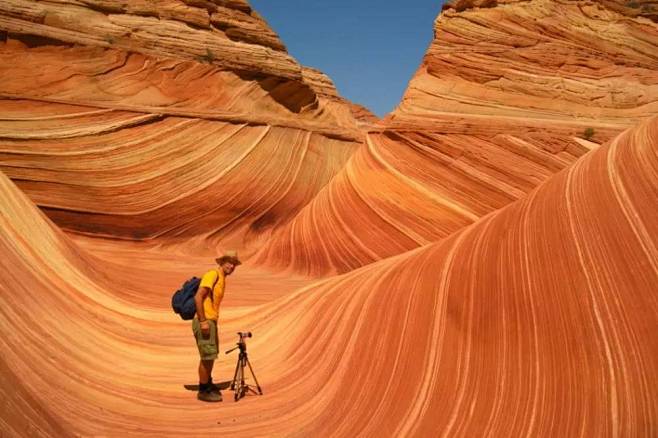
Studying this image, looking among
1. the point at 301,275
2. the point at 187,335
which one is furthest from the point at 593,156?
the point at 301,275

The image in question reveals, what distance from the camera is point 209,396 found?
488 cm

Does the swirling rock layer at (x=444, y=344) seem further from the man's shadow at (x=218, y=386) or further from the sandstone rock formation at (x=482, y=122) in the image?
the sandstone rock formation at (x=482, y=122)

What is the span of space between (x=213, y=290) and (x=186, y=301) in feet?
0.74

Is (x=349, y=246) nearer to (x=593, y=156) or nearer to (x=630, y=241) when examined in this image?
(x=593, y=156)

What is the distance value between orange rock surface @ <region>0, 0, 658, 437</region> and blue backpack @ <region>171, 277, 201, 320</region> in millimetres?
710

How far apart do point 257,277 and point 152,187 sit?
12.8ft

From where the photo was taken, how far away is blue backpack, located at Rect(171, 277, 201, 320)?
189 inches

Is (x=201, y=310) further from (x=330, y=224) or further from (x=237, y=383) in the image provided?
(x=330, y=224)

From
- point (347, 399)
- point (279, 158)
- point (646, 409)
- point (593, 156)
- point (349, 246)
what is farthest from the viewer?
point (279, 158)

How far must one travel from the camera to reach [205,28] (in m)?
16.3

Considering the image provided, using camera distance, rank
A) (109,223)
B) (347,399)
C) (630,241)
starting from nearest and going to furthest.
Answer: (630,241) < (347,399) < (109,223)

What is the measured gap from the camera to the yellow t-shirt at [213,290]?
4.80 meters

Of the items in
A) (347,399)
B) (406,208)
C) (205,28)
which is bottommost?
(347,399)

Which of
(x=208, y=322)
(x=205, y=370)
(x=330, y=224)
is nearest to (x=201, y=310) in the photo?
(x=208, y=322)
